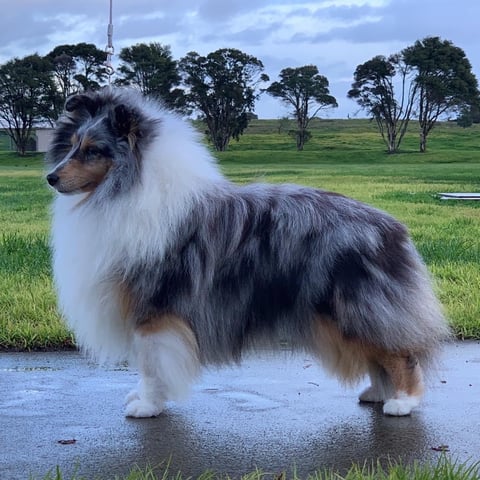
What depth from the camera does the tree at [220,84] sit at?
61.2 meters

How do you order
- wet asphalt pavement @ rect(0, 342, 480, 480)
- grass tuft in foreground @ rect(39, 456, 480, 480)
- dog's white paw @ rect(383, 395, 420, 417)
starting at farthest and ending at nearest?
dog's white paw @ rect(383, 395, 420, 417), wet asphalt pavement @ rect(0, 342, 480, 480), grass tuft in foreground @ rect(39, 456, 480, 480)

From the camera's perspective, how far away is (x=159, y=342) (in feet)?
14.6

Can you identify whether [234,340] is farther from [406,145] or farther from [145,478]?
[406,145]

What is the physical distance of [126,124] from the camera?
4.53 m

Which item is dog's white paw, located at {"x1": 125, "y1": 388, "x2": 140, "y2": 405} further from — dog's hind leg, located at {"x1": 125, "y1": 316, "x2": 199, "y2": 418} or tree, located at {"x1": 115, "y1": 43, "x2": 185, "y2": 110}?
tree, located at {"x1": 115, "y1": 43, "x2": 185, "y2": 110}

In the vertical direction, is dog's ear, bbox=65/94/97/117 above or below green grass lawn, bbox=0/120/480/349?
above

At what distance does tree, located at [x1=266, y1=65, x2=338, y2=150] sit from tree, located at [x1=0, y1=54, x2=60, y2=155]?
17679 millimetres

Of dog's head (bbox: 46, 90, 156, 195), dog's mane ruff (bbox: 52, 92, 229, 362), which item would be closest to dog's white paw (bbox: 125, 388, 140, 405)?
dog's mane ruff (bbox: 52, 92, 229, 362)

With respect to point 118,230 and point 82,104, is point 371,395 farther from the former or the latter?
point 82,104

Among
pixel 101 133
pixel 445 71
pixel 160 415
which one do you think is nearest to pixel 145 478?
pixel 160 415

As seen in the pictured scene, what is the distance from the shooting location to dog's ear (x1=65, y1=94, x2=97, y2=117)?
470cm

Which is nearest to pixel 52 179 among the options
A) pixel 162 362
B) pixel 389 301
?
pixel 162 362

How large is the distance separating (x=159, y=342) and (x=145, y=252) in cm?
51

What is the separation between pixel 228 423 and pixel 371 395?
97 centimetres
